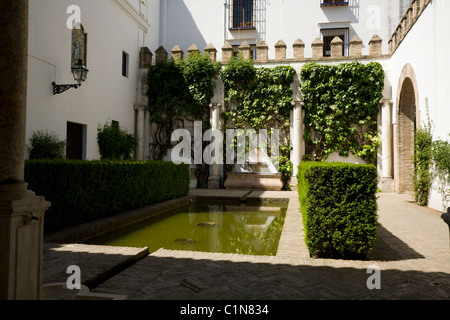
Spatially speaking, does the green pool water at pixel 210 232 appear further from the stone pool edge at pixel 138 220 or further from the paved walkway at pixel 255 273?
the paved walkway at pixel 255 273

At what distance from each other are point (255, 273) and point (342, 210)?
1434 mm

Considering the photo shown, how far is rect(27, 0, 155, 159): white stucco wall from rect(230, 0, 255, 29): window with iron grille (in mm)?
4492

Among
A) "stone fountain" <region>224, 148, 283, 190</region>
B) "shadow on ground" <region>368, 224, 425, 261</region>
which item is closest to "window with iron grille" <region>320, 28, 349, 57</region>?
"stone fountain" <region>224, 148, 283, 190</region>

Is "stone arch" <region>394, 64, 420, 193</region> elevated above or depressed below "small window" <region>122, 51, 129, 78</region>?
below

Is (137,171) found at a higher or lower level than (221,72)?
lower

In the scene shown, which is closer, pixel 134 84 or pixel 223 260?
pixel 223 260

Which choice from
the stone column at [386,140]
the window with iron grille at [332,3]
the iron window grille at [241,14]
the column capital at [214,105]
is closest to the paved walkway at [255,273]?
the stone column at [386,140]

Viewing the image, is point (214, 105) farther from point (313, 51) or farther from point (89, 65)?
point (89, 65)

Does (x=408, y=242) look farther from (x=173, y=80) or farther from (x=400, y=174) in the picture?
(x=173, y=80)

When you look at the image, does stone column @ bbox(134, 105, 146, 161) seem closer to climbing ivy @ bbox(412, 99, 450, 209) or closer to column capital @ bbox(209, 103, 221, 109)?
column capital @ bbox(209, 103, 221, 109)

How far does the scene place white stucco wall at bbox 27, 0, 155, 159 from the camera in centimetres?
885

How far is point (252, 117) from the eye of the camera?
47.1 ft

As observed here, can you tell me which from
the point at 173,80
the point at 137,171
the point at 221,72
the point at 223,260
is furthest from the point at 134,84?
the point at 223,260
